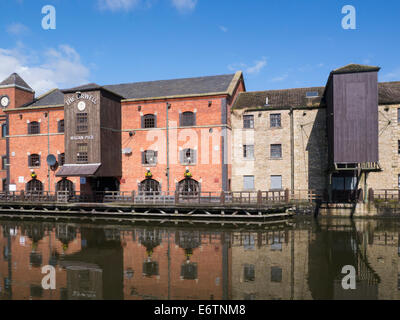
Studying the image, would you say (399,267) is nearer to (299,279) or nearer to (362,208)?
(299,279)

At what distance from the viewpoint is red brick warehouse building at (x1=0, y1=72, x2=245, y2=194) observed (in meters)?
25.8

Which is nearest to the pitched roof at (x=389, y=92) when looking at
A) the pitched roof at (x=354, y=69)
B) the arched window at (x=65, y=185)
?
the pitched roof at (x=354, y=69)

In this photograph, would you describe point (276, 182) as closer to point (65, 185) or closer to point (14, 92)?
point (65, 185)

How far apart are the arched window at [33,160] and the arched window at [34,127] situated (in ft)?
7.46

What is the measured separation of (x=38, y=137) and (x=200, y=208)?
1778cm

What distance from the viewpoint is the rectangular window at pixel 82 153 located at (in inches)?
1021

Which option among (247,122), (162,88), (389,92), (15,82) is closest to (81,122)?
(162,88)

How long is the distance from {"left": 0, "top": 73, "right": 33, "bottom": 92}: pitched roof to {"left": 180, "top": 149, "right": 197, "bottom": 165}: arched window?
19.1 m

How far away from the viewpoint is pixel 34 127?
98.3 feet

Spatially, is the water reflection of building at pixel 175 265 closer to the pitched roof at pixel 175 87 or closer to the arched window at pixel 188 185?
the arched window at pixel 188 185

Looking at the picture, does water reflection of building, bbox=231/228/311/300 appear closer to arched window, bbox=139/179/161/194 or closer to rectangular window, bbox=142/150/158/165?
arched window, bbox=139/179/161/194

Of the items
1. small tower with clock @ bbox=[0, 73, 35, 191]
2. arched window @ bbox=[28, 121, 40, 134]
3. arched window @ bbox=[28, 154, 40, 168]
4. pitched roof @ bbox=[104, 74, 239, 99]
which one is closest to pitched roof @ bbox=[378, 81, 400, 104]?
pitched roof @ bbox=[104, 74, 239, 99]

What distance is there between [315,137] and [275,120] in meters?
3.57
